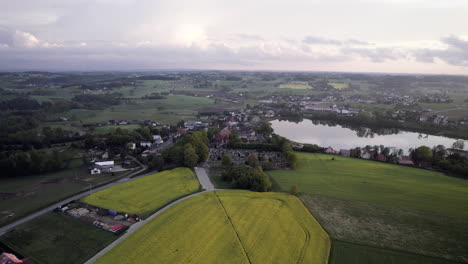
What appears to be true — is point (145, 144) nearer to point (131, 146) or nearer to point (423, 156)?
point (131, 146)

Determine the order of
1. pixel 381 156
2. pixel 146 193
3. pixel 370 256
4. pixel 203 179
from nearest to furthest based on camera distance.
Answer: pixel 370 256, pixel 146 193, pixel 203 179, pixel 381 156

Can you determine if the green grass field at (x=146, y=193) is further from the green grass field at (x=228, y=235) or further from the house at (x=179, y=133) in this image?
the house at (x=179, y=133)

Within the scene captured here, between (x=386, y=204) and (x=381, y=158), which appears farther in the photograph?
(x=381, y=158)

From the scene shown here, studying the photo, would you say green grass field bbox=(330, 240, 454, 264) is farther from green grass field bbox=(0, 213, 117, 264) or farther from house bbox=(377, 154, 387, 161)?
house bbox=(377, 154, 387, 161)

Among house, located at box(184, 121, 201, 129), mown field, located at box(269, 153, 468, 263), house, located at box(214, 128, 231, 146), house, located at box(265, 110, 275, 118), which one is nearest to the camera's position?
mown field, located at box(269, 153, 468, 263)

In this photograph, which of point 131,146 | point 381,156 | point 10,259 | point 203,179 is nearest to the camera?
point 10,259

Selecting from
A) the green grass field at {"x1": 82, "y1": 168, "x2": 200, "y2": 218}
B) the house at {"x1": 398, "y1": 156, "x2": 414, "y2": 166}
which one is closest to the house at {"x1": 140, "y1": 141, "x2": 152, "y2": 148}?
the green grass field at {"x1": 82, "y1": 168, "x2": 200, "y2": 218}

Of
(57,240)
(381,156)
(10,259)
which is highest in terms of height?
(381,156)

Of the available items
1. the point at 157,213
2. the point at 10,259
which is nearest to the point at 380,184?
the point at 157,213
